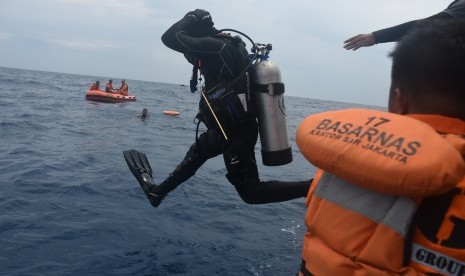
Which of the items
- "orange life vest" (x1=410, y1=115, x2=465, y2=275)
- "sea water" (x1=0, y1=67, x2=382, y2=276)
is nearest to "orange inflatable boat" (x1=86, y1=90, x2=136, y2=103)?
"sea water" (x1=0, y1=67, x2=382, y2=276)

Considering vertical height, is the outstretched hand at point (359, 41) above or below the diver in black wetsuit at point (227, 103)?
above

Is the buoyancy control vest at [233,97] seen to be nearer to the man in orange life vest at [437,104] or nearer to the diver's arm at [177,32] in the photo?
the diver's arm at [177,32]

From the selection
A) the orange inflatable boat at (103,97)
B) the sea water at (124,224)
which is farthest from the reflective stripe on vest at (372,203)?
the orange inflatable boat at (103,97)

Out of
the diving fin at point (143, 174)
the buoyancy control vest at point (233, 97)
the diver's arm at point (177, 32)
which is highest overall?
the diver's arm at point (177, 32)

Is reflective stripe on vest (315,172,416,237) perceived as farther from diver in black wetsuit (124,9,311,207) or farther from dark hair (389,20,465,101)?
diver in black wetsuit (124,9,311,207)

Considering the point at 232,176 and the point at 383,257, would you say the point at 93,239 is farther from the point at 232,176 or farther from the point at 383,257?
the point at 383,257

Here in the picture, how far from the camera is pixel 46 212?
18.6ft

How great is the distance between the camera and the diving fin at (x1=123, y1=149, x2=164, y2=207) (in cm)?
496

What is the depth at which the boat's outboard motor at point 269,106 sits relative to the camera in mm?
4012

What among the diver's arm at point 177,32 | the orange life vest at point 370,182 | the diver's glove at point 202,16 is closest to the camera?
the orange life vest at point 370,182

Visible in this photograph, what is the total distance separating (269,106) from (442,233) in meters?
2.89

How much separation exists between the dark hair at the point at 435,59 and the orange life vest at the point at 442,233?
19cm

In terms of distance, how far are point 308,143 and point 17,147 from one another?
10830 millimetres

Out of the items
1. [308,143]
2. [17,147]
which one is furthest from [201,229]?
[17,147]
